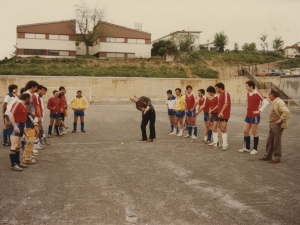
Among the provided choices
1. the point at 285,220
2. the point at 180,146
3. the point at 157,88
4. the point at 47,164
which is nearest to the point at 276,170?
the point at 285,220

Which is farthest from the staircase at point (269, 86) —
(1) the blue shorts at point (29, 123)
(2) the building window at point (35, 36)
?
(2) the building window at point (35, 36)

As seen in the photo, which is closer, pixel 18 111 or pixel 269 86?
pixel 18 111

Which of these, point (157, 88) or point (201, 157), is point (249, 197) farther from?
point (157, 88)

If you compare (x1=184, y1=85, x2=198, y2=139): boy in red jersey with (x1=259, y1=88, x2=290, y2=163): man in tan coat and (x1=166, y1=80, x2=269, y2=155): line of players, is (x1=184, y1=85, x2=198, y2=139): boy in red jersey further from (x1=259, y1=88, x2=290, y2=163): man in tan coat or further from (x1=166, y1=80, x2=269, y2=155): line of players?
(x1=259, y1=88, x2=290, y2=163): man in tan coat

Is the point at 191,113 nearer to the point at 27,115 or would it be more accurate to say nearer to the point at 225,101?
the point at 225,101

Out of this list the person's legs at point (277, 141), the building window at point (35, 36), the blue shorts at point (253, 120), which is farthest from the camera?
the building window at point (35, 36)

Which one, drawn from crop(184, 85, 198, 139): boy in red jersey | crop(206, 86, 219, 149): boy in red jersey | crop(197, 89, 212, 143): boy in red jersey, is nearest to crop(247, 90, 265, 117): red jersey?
crop(206, 86, 219, 149): boy in red jersey

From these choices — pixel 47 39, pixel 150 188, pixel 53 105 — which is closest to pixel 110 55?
→ pixel 47 39

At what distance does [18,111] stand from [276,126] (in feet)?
21.2

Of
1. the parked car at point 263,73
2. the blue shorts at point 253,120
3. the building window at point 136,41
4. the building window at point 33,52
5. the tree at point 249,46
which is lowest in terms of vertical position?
the blue shorts at point 253,120

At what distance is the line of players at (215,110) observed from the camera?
945 centimetres

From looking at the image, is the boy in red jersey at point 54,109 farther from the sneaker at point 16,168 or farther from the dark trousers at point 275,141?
the dark trousers at point 275,141

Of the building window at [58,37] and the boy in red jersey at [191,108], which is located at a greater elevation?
the building window at [58,37]

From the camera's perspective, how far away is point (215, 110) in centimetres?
1075
